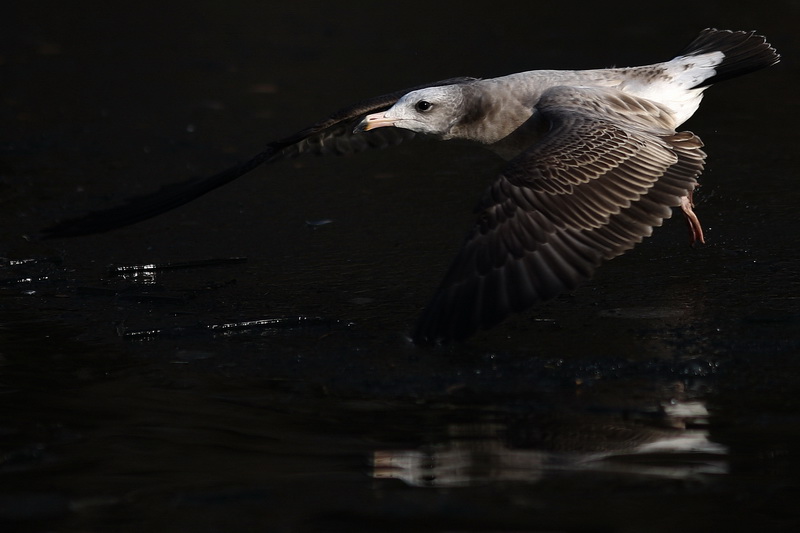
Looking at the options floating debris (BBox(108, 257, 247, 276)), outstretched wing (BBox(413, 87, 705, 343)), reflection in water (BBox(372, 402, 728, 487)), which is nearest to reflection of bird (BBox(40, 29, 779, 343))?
outstretched wing (BBox(413, 87, 705, 343))

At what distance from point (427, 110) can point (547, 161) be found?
128cm

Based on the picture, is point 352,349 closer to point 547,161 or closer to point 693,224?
point 547,161

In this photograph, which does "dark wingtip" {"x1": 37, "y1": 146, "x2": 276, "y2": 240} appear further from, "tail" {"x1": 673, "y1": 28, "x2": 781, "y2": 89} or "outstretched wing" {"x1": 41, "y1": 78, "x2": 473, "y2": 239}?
"tail" {"x1": 673, "y1": 28, "x2": 781, "y2": 89}

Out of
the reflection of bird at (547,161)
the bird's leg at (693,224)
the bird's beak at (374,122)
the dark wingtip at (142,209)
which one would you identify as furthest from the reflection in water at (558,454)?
the dark wingtip at (142,209)

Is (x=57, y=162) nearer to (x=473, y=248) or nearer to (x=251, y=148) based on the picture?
(x=251, y=148)

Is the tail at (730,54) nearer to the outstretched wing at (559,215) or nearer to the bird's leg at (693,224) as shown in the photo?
the bird's leg at (693,224)

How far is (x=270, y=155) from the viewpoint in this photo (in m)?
6.62

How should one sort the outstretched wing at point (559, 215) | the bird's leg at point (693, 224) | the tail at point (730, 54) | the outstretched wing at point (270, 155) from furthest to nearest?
1. the tail at point (730, 54)
2. the outstretched wing at point (270, 155)
3. the bird's leg at point (693, 224)
4. the outstretched wing at point (559, 215)

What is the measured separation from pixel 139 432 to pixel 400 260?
2.41m

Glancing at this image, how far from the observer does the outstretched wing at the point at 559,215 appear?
4773 mm

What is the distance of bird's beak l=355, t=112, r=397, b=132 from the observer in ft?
20.0

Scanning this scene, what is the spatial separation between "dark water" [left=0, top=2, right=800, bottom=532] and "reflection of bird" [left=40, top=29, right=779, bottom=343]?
307 millimetres

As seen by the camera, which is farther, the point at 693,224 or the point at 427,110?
the point at 427,110

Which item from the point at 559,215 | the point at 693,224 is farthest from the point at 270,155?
the point at 693,224
